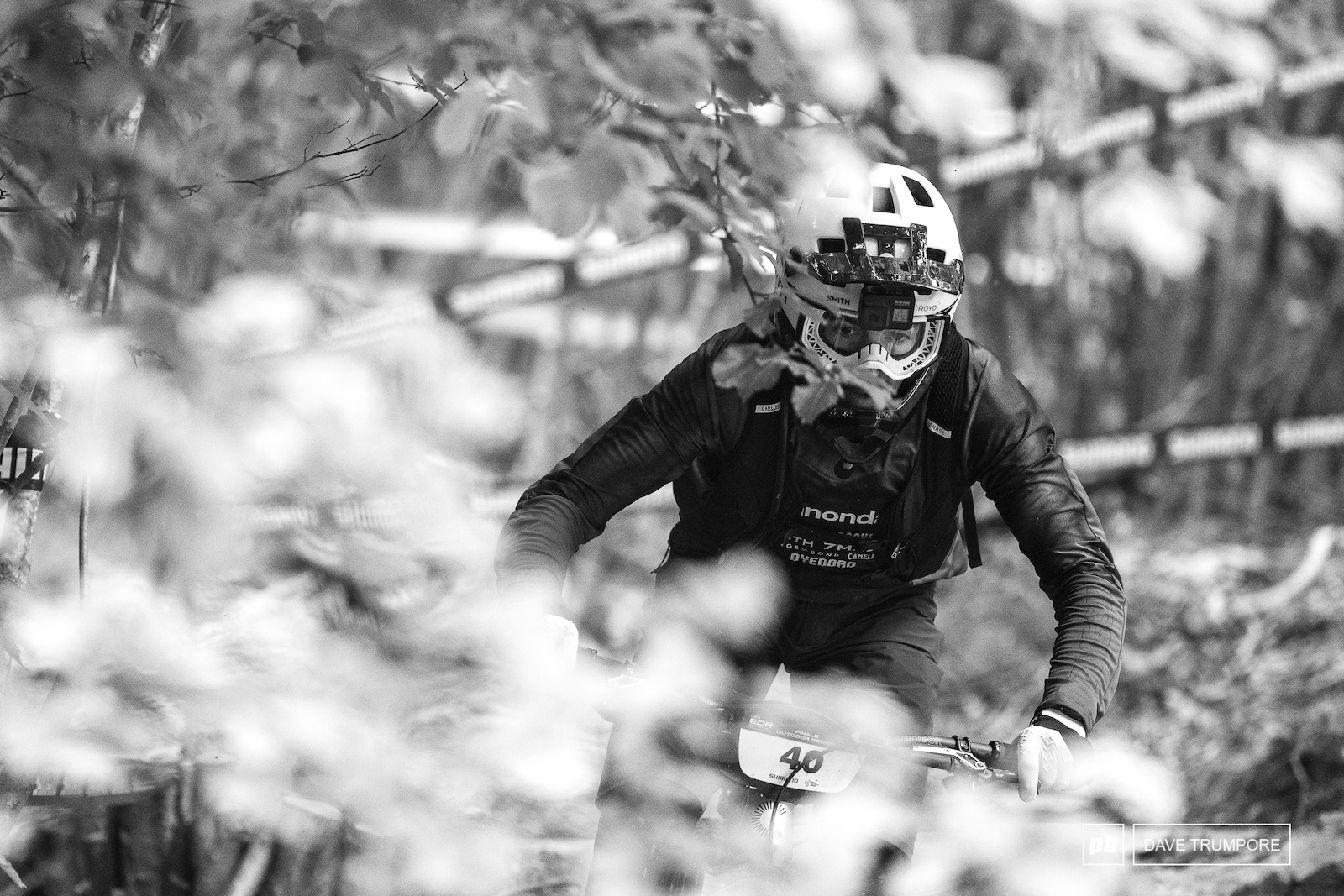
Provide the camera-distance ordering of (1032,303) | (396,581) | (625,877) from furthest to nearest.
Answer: (1032,303) → (396,581) → (625,877)

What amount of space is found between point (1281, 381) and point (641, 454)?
6.00 metres

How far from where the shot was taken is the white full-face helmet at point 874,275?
3391mm

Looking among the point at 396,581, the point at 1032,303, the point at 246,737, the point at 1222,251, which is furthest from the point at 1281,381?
the point at 246,737

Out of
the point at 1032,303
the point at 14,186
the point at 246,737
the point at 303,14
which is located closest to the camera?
the point at 303,14

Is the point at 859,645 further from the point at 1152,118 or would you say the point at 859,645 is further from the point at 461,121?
the point at 1152,118

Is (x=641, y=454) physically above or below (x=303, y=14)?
below

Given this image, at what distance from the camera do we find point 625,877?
10.3 feet

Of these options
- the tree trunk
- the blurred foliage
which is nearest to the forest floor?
the blurred foliage

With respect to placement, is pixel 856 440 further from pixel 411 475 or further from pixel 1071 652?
pixel 411 475

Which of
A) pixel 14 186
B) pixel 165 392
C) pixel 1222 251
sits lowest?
pixel 165 392

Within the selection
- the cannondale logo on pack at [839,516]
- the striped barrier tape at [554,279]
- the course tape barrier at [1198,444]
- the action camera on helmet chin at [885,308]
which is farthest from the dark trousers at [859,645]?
the course tape barrier at [1198,444]

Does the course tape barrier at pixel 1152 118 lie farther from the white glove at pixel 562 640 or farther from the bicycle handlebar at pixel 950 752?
the white glove at pixel 562 640

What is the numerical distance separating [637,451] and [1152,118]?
5525mm

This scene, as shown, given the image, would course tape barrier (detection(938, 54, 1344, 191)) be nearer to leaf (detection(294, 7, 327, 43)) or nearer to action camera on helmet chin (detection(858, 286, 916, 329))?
action camera on helmet chin (detection(858, 286, 916, 329))
